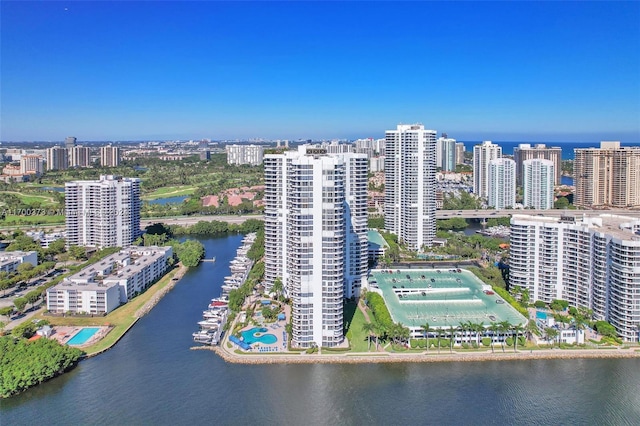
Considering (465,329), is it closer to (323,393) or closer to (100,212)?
(323,393)

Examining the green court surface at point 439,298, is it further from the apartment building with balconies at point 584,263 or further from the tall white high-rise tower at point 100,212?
the tall white high-rise tower at point 100,212

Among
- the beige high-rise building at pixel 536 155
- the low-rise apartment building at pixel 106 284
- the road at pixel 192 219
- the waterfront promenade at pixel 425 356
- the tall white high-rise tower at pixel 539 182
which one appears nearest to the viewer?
the waterfront promenade at pixel 425 356

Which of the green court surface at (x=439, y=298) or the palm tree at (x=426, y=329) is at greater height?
the green court surface at (x=439, y=298)

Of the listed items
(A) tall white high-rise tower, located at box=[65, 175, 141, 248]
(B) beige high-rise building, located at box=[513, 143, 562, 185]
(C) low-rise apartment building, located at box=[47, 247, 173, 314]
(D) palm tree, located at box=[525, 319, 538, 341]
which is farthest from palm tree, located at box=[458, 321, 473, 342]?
(B) beige high-rise building, located at box=[513, 143, 562, 185]

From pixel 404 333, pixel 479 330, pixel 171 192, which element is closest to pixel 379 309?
pixel 404 333

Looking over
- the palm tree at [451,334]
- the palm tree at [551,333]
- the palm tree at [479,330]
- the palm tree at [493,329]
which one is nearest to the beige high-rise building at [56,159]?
the palm tree at [451,334]

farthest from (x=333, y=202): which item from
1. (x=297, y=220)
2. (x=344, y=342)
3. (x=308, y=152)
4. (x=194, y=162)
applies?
(x=194, y=162)

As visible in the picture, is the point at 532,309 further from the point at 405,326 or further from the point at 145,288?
the point at 145,288

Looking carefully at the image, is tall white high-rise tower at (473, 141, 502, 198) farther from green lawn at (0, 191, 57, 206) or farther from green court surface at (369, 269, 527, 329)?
green lawn at (0, 191, 57, 206)
